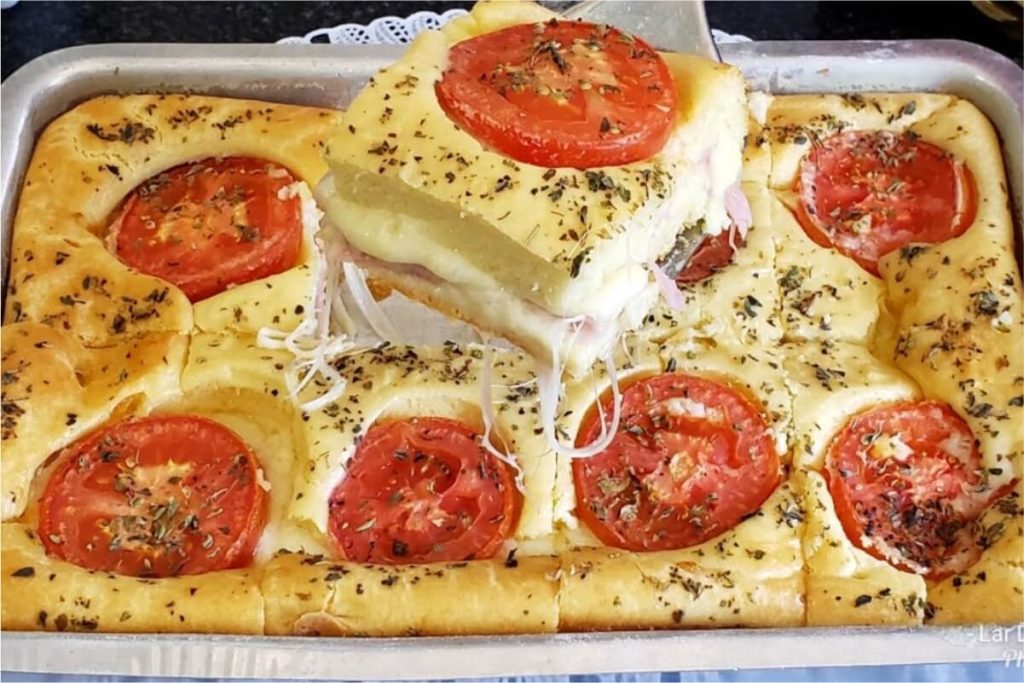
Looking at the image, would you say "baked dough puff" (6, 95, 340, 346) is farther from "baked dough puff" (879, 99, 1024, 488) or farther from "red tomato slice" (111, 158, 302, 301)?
"baked dough puff" (879, 99, 1024, 488)

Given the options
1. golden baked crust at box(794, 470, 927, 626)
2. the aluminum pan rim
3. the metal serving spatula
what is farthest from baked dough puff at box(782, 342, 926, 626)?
the metal serving spatula

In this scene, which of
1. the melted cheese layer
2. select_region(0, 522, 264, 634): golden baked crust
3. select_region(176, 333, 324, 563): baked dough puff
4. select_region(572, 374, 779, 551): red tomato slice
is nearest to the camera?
the melted cheese layer

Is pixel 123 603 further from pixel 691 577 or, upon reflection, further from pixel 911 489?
pixel 911 489

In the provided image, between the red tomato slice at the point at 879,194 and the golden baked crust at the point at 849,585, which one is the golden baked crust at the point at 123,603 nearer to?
the golden baked crust at the point at 849,585

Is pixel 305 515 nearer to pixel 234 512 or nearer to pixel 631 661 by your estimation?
pixel 234 512

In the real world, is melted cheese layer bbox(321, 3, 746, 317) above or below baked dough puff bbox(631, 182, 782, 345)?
above

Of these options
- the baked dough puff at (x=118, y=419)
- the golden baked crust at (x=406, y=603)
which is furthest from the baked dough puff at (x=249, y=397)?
the golden baked crust at (x=406, y=603)
